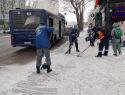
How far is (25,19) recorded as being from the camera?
10891 mm

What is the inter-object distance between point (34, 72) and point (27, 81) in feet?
3.17

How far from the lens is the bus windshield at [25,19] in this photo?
10.7 metres

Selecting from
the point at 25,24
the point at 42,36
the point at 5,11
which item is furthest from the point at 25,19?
the point at 5,11

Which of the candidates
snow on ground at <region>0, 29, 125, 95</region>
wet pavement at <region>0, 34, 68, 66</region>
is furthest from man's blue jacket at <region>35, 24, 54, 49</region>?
wet pavement at <region>0, 34, 68, 66</region>

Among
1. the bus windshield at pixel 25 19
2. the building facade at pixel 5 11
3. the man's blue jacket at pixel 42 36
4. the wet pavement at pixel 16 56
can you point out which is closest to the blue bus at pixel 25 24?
the bus windshield at pixel 25 19

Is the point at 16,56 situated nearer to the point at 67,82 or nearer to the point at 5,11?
the point at 67,82

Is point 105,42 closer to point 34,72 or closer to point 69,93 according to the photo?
point 34,72

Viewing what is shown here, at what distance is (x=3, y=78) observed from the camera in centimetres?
512

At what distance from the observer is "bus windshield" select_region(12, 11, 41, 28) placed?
10.7m

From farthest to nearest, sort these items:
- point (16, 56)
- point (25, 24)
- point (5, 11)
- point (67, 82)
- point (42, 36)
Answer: point (5, 11)
point (25, 24)
point (16, 56)
point (42, 36)
point (67, 82)

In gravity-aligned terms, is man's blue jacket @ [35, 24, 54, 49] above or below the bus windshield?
below

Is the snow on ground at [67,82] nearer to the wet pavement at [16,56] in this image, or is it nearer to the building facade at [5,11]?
the wet pavement at [16,56]

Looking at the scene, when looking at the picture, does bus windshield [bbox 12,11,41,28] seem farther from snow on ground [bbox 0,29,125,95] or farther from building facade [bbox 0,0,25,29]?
building facade [bbox 0,0,25,29]

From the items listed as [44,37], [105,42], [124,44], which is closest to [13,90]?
[44,37]
